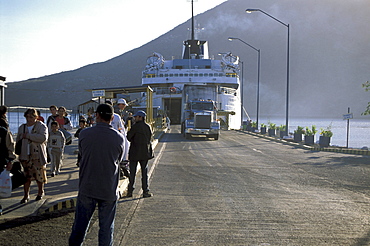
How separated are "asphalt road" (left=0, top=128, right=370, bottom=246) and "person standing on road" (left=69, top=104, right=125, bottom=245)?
3.90 feet

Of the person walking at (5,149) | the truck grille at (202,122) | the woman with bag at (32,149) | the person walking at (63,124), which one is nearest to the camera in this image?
the person walking at (5,149)

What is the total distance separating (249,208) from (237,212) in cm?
42

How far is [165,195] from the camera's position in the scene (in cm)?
946

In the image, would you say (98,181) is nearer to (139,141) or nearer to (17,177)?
(17,177)

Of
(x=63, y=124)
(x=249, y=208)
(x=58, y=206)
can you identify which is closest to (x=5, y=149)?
(x=58, y=206)

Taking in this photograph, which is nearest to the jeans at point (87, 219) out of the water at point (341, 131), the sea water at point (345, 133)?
the water at point (341, 131)

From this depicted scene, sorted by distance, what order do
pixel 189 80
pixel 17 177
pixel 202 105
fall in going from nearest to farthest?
1. pixel 17 177
2. pixel 202 105
3. pixel 189 80

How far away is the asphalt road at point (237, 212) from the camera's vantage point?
6176mm

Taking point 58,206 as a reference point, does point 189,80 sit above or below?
above

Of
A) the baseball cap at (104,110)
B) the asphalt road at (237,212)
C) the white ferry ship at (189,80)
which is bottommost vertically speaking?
the asphalt road at (237,212)

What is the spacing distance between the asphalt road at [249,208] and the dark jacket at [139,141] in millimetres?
882

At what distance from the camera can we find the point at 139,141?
30.3 ft

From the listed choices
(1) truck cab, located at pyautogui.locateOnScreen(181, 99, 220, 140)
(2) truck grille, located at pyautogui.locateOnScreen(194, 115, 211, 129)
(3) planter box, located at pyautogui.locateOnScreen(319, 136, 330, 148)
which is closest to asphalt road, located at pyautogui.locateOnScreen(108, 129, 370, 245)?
(3) planter box, located at pyautogui.locateOnScreen(319, 136, 330, 148)

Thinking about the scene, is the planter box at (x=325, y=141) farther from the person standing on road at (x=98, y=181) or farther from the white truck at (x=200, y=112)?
the person standing on road at (x=98, y=181)
